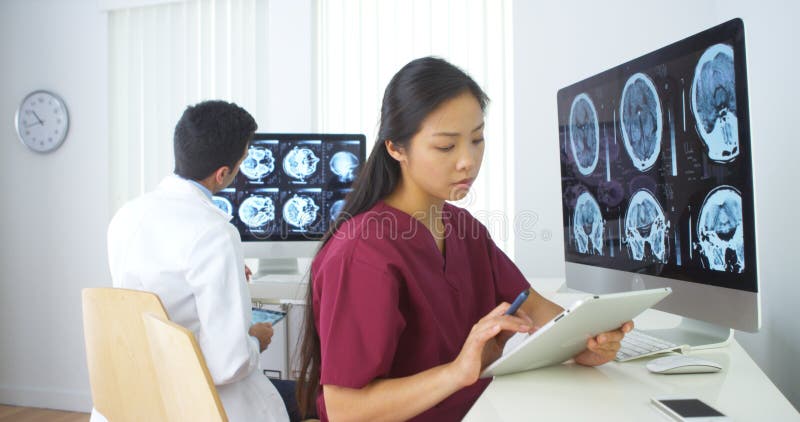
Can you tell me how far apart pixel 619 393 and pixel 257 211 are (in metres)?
1.82

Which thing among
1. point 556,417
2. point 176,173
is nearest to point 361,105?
point 176,173

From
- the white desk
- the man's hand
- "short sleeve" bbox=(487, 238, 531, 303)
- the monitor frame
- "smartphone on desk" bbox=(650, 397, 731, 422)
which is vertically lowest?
the man's hand

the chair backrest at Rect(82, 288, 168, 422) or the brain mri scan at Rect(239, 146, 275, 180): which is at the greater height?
the brain mri scan at Rect(239, 146, 275, 180)

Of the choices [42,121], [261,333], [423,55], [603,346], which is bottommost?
[261,333]

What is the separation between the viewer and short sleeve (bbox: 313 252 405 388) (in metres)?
0.99

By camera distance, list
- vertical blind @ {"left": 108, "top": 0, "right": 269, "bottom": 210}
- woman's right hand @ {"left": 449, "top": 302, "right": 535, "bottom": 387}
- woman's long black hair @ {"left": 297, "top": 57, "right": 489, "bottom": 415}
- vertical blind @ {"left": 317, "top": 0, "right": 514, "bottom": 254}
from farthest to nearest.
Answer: vertical blind @ {"left": 108, "top": 0, "right": 269, "bottom": 210} → vertical blind @ {"left": 317, "top": 0, "right": 514, "bottom": 254} → woman's long black hair @ {"left": 297, "top": 57, "right": 489, "bottom": 415} → woman's right hand @ {"left": 449, "top": 302, "right": 535, "bottom": 387}

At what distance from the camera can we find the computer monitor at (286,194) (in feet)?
8.04

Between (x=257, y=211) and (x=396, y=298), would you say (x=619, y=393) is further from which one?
(x=257, y=211)

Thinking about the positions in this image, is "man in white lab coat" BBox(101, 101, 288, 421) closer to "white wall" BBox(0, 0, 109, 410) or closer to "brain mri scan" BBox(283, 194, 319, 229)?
"brain mri scan" BBox(283, 194, 319, 229)

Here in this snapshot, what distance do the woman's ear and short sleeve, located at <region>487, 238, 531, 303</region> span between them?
351 millimetres

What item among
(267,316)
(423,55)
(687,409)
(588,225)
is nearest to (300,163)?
(267,316)

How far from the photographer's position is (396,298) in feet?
3.37

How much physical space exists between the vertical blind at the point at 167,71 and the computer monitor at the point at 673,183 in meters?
2.21

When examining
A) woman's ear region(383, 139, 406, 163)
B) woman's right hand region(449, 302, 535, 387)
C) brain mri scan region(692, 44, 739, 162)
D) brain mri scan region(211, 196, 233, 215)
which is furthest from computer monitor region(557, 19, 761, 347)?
brain mri scan region(211, 196, 233, 215)
